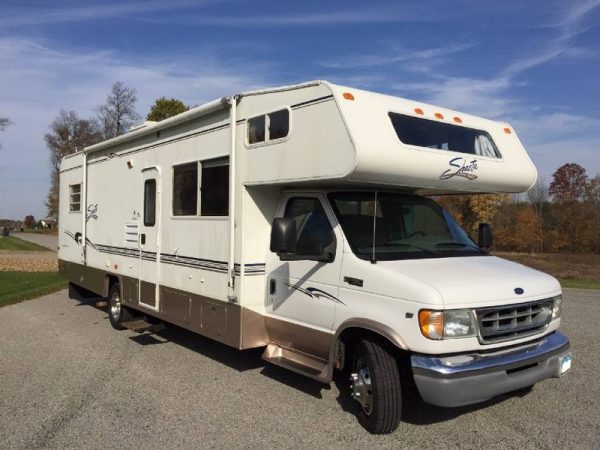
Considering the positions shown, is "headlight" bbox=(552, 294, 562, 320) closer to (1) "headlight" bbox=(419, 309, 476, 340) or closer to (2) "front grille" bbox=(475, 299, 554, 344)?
(2) "front grille" bbox=(475, 299, 554, 344)

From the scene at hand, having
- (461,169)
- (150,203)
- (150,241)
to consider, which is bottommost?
(150,241)

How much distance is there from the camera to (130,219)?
326 inches

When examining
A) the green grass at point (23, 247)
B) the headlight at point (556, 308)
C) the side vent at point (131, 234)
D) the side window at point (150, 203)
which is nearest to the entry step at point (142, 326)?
the side vent at point (131, 234)

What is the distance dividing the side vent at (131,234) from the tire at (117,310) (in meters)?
0.81

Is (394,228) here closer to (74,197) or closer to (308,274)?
(308,274)

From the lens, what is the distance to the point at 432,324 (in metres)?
4.19

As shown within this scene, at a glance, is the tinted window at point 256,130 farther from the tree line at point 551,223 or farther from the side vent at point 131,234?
the tree line at point 551,223

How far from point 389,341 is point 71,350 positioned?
15.5 feet

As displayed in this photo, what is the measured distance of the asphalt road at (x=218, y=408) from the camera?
446 cm

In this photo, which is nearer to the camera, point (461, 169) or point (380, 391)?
point (380, 391)

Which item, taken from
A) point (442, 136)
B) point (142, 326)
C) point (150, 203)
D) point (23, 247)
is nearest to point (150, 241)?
point (150, 203)

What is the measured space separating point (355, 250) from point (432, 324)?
1.05 m

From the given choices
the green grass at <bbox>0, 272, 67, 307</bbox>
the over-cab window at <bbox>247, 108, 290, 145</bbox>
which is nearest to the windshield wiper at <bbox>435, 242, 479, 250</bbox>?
the over-cab window at <bbox>247, 108, 290, 145</bbox>

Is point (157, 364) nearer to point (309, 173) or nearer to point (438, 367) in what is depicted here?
point (309, 173)
